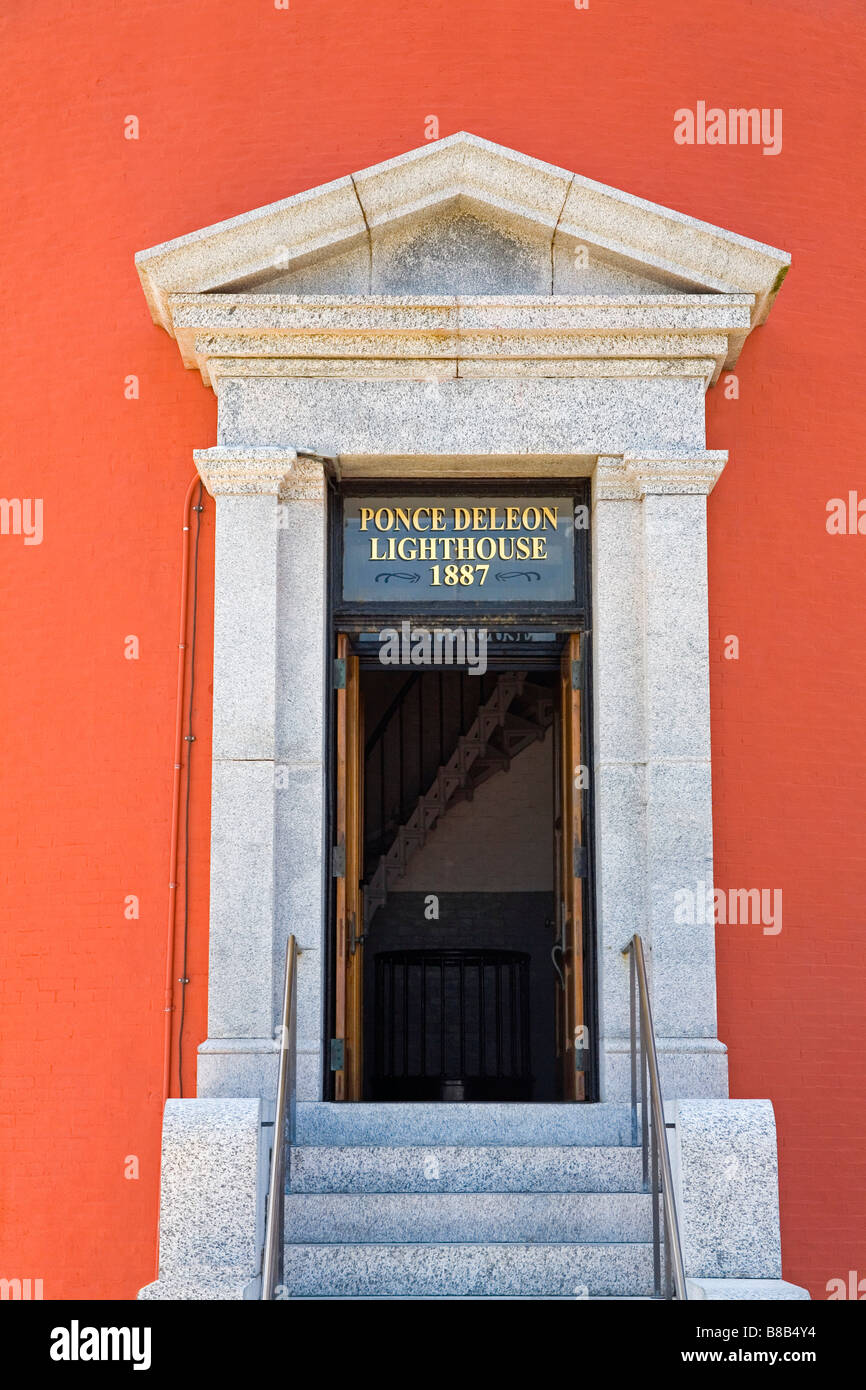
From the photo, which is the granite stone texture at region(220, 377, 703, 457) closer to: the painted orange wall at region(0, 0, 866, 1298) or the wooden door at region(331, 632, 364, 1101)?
the painted orange wall at region(0, 0, 866, 1298)

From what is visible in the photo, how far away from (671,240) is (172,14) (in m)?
2.74

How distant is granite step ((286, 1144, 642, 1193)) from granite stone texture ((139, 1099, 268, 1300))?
581mm

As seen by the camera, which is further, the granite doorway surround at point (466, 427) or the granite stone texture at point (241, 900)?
the granite doorway surround at point (466, 427)

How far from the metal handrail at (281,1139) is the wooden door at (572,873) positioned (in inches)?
53.5

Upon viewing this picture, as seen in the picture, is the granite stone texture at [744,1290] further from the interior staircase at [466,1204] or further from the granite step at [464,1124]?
the granite step at [464,1124]

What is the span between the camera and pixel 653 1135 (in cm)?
592

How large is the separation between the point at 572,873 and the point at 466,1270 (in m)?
1.96

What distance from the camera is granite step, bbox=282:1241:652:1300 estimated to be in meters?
6.10

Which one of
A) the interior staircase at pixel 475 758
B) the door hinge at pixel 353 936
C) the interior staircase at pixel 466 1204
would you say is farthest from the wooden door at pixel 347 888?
the interior staircase at pixel 475 758

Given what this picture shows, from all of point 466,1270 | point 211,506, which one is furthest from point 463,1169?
point 211,506

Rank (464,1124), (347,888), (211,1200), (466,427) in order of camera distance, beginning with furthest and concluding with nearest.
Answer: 1. (347,888)
2. (466,427)
3. (464,1124)
4. (211,1200)

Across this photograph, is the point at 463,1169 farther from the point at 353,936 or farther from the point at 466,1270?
the point at 353,936

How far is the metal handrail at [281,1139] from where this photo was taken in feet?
17.7

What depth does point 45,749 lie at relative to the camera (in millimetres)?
7301
